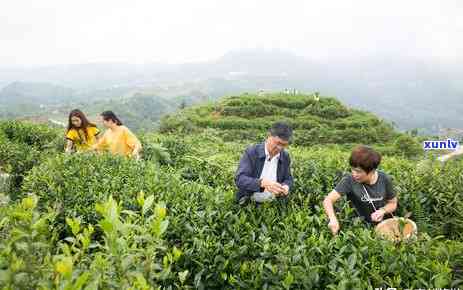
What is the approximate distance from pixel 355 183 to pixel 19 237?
11.4 feet

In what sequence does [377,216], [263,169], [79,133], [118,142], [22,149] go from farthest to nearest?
[22,149] < [79,133] < [118,142] < [263,169] < [377,216]

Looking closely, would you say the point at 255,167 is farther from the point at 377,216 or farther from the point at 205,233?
the point at 377,216

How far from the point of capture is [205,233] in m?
4.02

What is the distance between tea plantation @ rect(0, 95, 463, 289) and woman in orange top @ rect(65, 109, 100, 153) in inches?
35.0

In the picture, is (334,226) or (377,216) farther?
(377,216)

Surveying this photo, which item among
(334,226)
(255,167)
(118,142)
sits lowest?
(334,226)

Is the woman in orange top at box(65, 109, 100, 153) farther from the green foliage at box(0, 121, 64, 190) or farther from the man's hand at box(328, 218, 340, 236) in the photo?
the man's hand at box(328, 218, 340, 236)

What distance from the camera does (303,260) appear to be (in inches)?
132

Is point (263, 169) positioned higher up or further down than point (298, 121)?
higher up

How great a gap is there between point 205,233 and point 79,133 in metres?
4.66

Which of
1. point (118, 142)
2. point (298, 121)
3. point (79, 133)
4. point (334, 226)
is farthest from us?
point (298, 121)

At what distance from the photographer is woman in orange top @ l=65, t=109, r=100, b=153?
7531 mm

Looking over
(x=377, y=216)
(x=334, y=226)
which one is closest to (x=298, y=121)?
(x=377, y=216)

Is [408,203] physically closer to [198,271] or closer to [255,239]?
[255,239]
